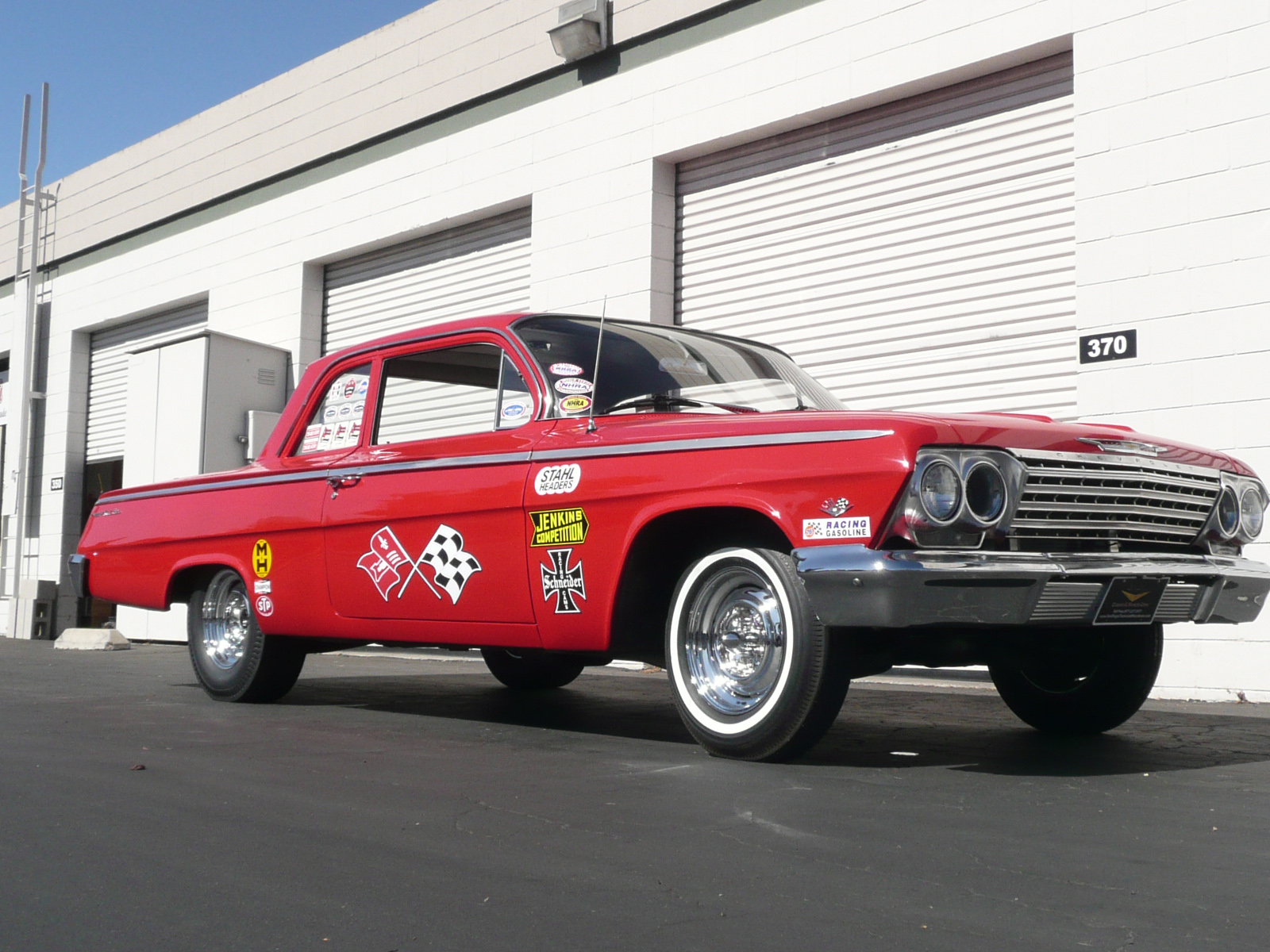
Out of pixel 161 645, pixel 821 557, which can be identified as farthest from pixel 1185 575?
pixel 161 645

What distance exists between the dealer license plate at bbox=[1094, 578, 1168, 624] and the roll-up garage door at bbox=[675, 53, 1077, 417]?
14.8 feet

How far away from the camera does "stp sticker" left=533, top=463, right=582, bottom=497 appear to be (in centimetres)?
480

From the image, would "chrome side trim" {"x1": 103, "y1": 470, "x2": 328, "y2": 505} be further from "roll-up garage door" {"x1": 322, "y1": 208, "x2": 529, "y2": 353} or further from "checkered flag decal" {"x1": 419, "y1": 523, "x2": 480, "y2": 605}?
"roll-up garage door" {"x1": 322, "y1": 208, "x2": 529, "y2": 353}

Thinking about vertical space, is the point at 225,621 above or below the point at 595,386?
below

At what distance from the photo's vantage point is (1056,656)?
16.2 feet

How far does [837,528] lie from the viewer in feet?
13.1

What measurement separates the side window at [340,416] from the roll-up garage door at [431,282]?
19.6 ft

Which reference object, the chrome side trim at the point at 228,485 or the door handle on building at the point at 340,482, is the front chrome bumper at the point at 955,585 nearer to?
the door handle on building at the point at 340,482

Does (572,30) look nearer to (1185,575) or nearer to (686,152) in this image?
(686,152)

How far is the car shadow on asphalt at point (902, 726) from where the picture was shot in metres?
4.55

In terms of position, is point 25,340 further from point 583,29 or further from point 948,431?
point 948,431

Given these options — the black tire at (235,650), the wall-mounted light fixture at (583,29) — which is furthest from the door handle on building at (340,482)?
the wall-mounted light fixture at (583,29)

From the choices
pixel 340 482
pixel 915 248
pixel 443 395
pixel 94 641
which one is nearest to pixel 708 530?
pixel 443 395

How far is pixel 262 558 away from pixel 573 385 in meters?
2.02
